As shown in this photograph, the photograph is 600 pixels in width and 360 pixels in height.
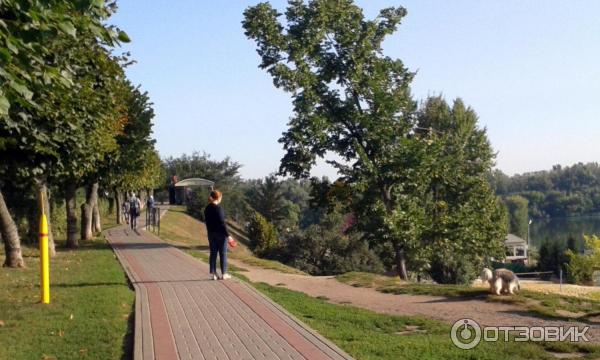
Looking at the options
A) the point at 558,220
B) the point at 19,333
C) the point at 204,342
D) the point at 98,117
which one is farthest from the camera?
the point at 558,220

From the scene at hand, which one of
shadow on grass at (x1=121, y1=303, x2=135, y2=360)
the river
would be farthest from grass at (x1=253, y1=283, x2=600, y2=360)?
the river

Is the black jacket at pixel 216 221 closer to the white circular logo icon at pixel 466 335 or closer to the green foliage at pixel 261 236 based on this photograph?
the white circular logo icon at pixel 466 335

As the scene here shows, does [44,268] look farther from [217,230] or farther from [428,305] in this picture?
[428,305]

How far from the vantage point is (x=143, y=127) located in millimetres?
27516

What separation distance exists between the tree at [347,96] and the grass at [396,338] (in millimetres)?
14865

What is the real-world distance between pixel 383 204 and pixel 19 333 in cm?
1855

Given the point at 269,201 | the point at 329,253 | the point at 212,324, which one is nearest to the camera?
the point at 212,324

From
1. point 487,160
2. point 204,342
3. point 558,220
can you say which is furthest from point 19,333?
point 558,220

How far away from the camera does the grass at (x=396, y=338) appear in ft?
24.4

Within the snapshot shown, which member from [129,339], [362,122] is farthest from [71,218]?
[129,339]

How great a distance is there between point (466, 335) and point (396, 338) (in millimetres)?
965

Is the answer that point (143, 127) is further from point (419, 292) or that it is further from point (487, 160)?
point (487, 160)

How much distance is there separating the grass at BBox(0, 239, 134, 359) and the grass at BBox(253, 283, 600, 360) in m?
2.58

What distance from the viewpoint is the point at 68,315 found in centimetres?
951
